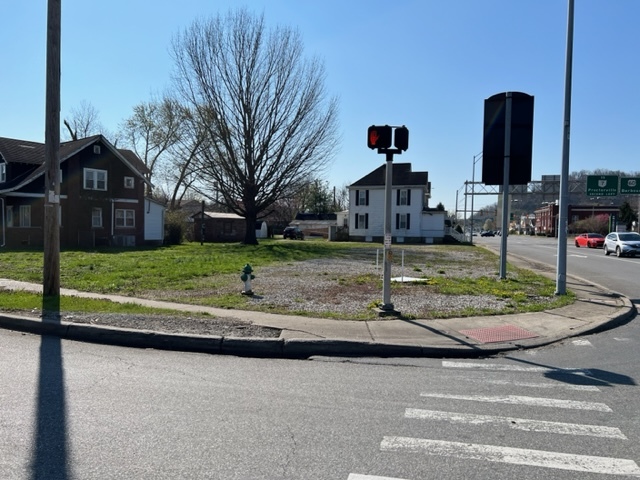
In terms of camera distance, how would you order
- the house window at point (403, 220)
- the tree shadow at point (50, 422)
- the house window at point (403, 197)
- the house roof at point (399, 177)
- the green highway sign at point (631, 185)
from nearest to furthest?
the tree shadow at point (50, 422) < the green highway sign at point (631, 185) < the house roof at point (399, 177) < the house window at point (403, 197) < the house window at point (403, 220)

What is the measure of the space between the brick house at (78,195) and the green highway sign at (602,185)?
4339cm

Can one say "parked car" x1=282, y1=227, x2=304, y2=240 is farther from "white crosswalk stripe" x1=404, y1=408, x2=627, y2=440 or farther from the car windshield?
"white crosswalk stripe" x1=404, y1=408, x2=627, y2=440

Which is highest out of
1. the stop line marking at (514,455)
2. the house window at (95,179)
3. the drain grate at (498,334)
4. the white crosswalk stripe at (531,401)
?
the house window at (95,179)

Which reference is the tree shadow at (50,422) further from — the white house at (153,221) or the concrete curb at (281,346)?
the white house at (153,221)

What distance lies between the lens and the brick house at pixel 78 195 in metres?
33.5

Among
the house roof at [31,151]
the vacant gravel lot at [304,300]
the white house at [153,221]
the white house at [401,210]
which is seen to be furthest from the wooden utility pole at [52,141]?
the white house at [401,210]

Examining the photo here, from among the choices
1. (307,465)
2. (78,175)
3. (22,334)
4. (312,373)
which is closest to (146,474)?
(307,465)

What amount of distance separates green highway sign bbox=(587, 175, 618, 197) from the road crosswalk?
51.8 metres

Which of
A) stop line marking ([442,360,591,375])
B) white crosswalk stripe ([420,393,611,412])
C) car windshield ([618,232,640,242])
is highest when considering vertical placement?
car windshield ([618,232,640,242])

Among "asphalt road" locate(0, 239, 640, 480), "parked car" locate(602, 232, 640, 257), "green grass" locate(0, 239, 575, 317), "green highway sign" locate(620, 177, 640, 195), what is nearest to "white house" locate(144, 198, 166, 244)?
"green grass" locate(0, 239, 575, 317)

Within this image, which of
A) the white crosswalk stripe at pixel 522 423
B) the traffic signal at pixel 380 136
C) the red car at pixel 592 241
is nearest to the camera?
the white crosswalk stripe at pixel 522 423

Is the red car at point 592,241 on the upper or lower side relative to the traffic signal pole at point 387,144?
lower

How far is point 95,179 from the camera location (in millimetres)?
35844

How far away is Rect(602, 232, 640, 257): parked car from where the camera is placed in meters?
31.3
